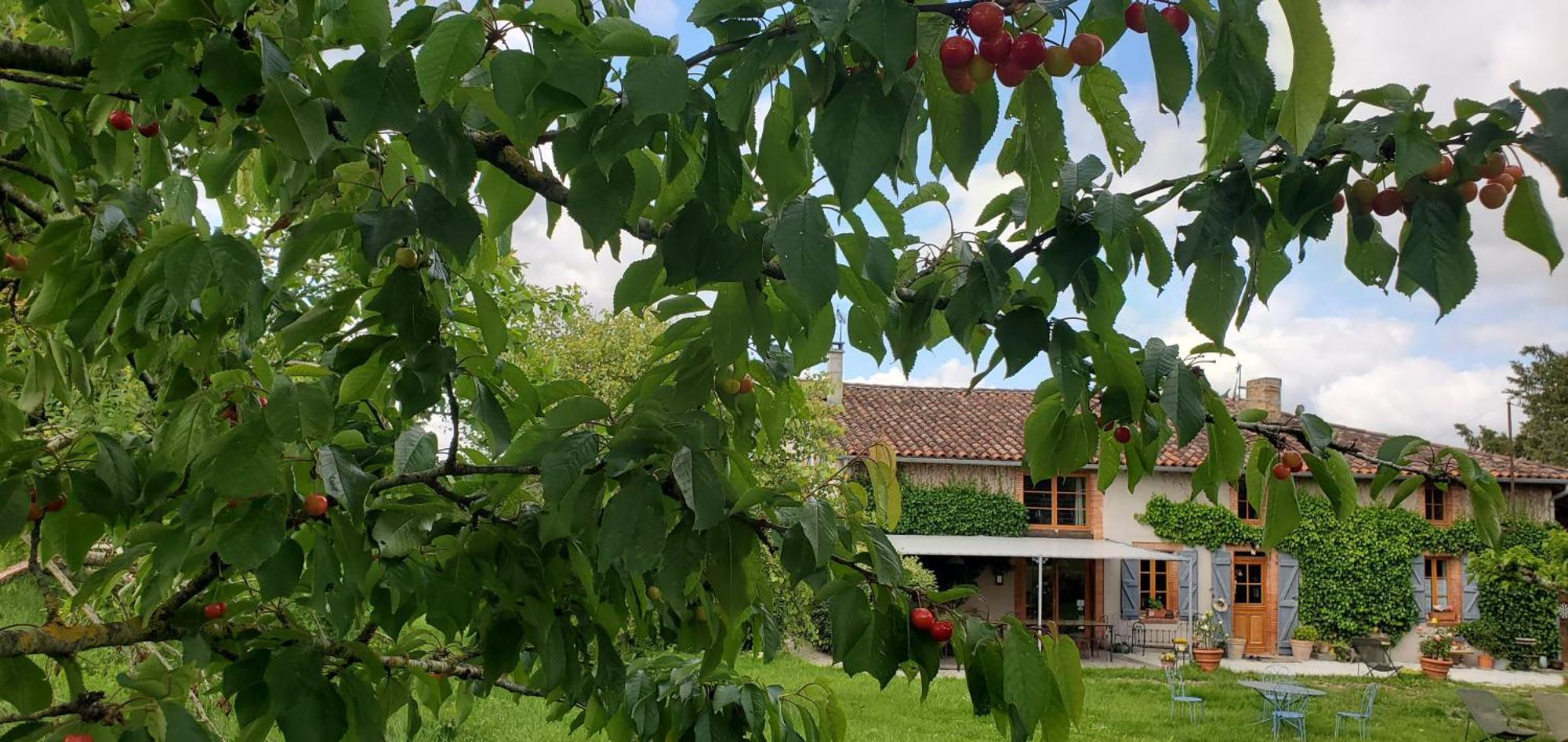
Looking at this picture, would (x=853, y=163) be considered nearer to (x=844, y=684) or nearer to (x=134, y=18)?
(x=134, y=18)

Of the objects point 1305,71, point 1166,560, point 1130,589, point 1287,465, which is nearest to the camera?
point 1305,71

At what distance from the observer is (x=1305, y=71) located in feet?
2.36

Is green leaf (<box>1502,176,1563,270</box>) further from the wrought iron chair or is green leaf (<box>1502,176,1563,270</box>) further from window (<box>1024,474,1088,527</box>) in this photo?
window (<box>1024,474,1088,527</box>)

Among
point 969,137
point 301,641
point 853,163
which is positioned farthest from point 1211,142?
point 301,641

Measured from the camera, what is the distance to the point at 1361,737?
34.4ft

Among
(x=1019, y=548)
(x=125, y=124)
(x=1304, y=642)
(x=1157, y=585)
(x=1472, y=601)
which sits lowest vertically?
(x=1304, y=642)

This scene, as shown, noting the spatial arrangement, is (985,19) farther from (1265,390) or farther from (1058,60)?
(1265,390)

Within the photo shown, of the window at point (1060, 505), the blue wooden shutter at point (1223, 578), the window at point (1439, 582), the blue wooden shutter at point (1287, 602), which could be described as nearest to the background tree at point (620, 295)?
the window at point (1060, 505)

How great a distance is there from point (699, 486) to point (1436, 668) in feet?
59.0

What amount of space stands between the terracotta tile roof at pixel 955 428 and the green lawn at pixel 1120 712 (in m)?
4.48

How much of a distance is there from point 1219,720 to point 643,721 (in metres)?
10.9

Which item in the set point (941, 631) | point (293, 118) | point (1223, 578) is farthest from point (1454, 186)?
point (1223, 578)

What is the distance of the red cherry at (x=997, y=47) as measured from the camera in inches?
35.5

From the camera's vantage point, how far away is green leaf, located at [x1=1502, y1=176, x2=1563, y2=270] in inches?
39.2
